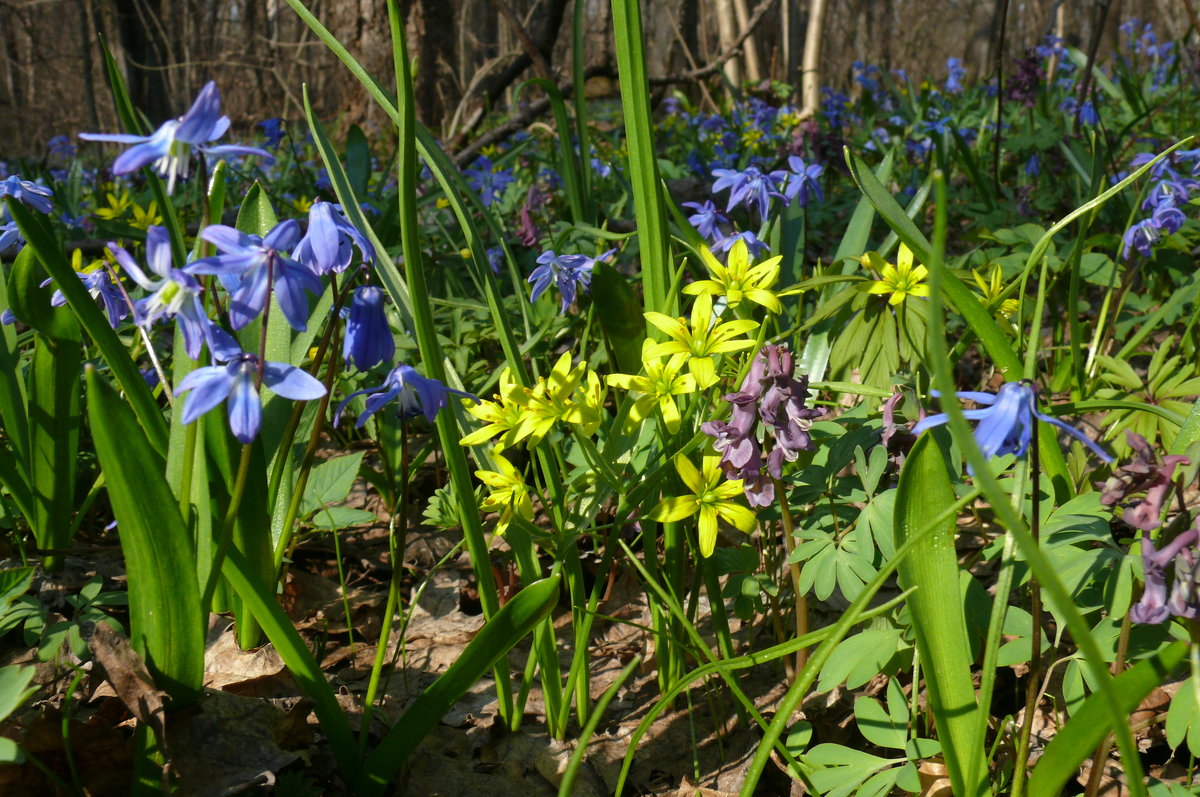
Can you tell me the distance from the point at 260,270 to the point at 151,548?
0.37 metres

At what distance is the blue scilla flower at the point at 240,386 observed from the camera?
910 mm

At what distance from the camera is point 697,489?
129 centimetres

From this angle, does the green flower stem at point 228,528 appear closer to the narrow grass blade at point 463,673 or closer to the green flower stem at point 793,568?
the narrow grass blade at point 463,673

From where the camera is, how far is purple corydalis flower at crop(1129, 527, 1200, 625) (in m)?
0.91

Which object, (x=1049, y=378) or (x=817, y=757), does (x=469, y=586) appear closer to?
(x=817, y=757)

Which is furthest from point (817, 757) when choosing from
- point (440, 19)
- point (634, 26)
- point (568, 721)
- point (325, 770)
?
point (440, 19)

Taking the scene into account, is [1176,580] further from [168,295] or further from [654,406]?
[168,295]

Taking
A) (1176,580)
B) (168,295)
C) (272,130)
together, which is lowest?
(1176,580)

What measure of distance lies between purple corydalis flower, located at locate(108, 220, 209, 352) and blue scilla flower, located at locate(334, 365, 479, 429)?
0.30 metres

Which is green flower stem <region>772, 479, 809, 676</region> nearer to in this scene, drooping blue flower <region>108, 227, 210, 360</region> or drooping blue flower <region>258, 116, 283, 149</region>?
drooping blue flower <region>108, 227, 210, 360</region>

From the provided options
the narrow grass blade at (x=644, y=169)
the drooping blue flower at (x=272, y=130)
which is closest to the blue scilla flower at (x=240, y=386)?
the narrow grass blade at (x=644, y=169)

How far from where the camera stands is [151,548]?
1.03 meters

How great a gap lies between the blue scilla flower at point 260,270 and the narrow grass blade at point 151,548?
171mm

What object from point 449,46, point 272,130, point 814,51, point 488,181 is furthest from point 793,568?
point 814,51
